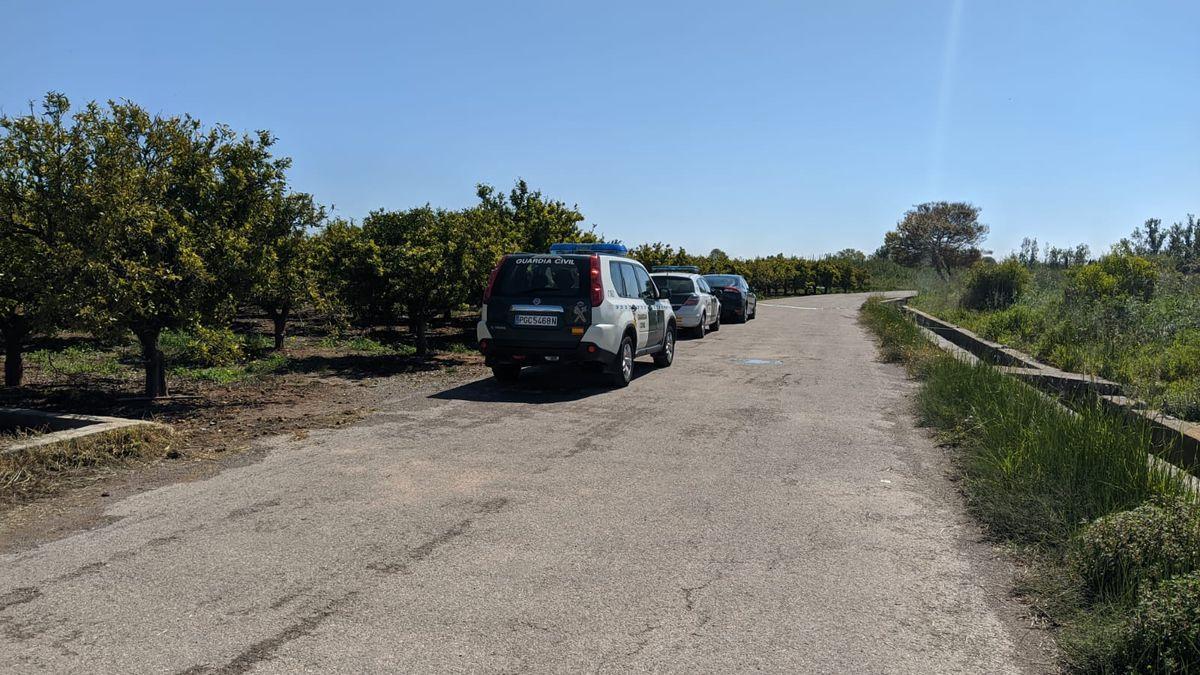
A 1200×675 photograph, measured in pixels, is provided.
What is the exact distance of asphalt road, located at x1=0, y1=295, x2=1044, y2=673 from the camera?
342cm

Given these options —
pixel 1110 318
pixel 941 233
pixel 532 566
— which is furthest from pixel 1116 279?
pixel 941 233

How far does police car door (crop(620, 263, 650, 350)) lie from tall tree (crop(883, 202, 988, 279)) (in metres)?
73.9

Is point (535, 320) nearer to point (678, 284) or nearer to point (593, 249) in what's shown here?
point (593, 249)

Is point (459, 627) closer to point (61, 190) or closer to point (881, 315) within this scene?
point (61, 190)

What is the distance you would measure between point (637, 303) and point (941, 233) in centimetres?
7815

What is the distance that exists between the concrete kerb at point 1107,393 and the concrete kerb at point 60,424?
Result: 7924mm

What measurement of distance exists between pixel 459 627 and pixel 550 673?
0.60 meters

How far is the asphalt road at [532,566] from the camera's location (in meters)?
3.42

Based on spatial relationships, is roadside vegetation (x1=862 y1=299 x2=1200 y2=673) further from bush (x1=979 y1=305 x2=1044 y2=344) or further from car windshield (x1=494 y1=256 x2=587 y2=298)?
bush (x1=979 y1=305 x2=1044 y2=344)

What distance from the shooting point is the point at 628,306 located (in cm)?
1161

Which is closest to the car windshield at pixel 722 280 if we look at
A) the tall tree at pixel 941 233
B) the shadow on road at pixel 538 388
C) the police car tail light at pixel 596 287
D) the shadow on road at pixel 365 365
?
the shadow on road at pixel 538 388

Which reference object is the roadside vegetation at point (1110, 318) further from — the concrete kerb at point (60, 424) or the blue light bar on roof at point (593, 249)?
the concrete kerb at point (60, 424)

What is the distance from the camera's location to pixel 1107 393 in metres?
8.90

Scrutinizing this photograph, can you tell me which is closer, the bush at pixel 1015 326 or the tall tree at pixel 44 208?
the tall tree at pixel 44 208
